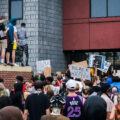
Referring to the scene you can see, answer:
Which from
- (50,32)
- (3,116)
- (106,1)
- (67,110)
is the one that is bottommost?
(67,110)

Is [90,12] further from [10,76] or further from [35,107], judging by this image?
[35,107]

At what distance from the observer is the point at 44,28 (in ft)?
71.7

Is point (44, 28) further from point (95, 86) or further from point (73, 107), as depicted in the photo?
point (73, 107)

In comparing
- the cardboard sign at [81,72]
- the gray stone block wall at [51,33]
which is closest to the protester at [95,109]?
the cardboard sign at [81,72]

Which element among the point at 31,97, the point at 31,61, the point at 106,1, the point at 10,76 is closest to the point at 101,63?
the point at 10,76

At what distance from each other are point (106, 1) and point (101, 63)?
7.72m

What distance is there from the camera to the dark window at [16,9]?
22094mm

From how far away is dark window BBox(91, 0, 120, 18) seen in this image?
22484mm

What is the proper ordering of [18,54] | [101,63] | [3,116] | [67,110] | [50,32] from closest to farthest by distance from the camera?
[3,116], [67,110], [101,63], [18,54], [50,32]

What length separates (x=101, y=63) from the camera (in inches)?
629

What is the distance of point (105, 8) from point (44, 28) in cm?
396


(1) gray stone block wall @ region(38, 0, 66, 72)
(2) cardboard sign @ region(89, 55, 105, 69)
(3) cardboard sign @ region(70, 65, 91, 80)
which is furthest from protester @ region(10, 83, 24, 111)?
(1) gray stone block wall @ region(38, 0, 66, 72)

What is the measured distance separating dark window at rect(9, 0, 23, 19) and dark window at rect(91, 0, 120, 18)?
14.4 ft

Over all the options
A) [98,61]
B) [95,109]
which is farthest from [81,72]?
[95,109]
